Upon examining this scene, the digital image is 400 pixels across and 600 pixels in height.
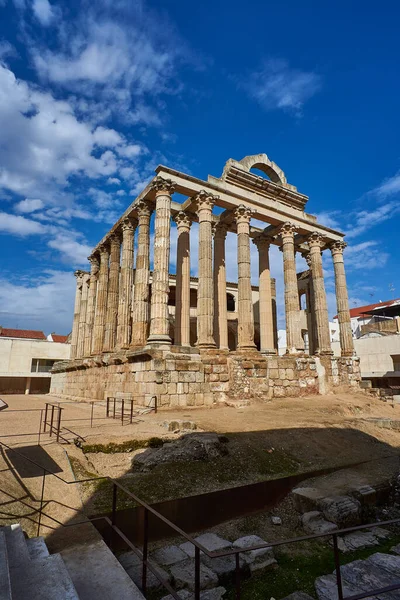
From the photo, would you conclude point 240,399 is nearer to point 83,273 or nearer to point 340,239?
point 340,239

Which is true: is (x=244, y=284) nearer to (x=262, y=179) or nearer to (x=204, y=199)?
(x=204, y=199)

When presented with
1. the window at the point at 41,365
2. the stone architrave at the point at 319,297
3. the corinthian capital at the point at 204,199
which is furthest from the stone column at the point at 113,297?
the window at the point at 41,365

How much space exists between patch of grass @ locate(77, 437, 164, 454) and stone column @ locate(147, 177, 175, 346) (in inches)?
262

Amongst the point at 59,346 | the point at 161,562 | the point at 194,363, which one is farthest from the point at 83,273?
the point at 161,562

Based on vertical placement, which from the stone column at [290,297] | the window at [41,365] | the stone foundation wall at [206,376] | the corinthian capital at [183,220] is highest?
the corinthian capital at [183,220]

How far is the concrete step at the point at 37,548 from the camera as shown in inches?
152

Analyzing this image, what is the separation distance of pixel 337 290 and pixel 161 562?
21.6 meters

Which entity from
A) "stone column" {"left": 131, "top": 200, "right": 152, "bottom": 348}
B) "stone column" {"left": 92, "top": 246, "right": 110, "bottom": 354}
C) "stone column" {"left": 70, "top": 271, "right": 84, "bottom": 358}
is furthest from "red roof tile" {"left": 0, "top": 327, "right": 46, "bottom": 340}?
"stone column" {"left": 131, "top": 200, "right": 152, "bottom": 348}

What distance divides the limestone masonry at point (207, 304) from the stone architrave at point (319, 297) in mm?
61

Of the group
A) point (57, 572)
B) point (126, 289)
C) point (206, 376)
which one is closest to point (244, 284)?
point (206, 376)

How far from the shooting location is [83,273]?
28.5m

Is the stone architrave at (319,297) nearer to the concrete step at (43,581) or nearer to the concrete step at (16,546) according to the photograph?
the concrete step at (16,546)

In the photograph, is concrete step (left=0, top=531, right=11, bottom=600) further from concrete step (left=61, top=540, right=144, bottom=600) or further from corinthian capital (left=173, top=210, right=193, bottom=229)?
corinthian capital (left=173, top=210, right=193, bottom=229)

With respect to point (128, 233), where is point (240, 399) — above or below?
below
